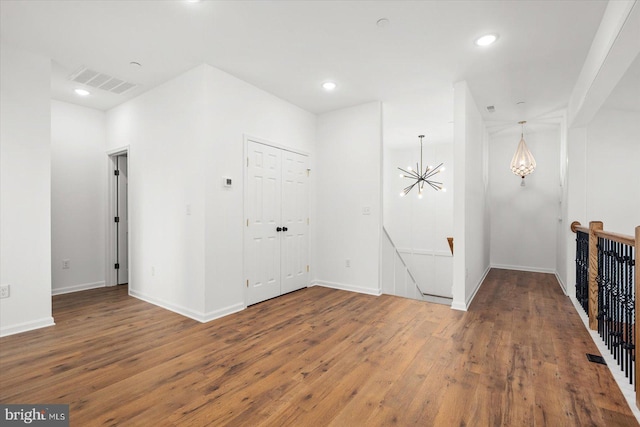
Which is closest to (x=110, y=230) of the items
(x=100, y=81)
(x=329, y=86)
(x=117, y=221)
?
(x=117, y=221)

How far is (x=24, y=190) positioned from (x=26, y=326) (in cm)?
139

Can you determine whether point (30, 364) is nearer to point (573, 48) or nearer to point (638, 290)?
point (638, 290)

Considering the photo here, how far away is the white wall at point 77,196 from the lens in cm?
454

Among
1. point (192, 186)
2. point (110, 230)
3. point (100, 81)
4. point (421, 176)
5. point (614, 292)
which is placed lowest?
point (614, 292)

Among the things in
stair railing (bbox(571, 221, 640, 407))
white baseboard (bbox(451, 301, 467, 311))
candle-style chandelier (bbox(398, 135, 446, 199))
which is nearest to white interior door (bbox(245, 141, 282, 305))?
white baseboard (bbox(451, 301, 467, 311))

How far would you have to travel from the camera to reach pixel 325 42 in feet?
9.90

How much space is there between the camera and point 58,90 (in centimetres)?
418

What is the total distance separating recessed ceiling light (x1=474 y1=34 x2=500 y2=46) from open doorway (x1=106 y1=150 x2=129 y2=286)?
5126 millimetres

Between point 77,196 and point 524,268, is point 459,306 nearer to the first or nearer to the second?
point 524,268

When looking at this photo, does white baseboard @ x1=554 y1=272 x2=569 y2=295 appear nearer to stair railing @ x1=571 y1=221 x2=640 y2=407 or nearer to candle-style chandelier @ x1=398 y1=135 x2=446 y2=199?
stair railing @ x1=571 y1=221 x2=640 y2=407

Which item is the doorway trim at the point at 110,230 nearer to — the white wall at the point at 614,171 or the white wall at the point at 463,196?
the white wall at the point at 463,196

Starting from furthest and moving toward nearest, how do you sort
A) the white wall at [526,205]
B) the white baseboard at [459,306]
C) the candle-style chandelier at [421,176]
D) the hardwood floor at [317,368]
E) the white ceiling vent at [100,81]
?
the candle-style chandelier at [421,176] → the white wall at [526,205] → the white baseboard at [459,306] → the white ceiling vent at [100,81] → the hardwood floor at [317,368]

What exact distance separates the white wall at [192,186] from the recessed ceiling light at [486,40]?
8.51 feet

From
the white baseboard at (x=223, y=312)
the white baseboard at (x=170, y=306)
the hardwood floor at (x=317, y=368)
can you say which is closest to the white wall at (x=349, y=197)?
the hardwood floor at (x=317, y=368)
